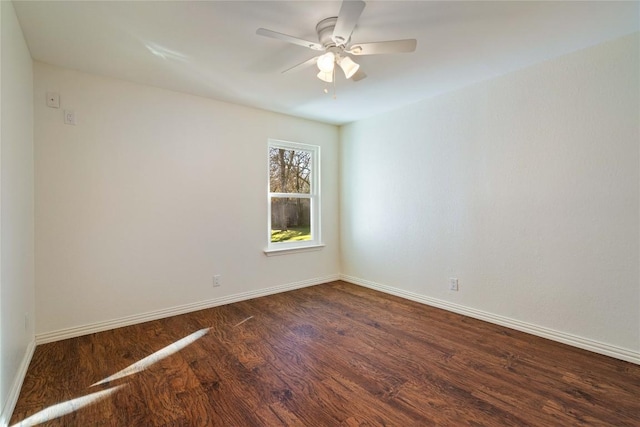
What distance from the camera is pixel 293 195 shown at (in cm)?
425

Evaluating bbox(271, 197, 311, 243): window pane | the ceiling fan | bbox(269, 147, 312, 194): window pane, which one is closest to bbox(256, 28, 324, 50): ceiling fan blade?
the ceiling fan

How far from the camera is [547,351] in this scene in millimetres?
2383

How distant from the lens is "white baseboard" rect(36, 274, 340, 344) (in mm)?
2613

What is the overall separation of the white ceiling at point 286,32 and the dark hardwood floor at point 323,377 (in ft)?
7.56

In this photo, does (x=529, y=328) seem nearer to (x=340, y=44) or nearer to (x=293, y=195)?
(x=340, y=44)

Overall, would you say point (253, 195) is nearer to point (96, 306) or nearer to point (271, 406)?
point (96, 306)

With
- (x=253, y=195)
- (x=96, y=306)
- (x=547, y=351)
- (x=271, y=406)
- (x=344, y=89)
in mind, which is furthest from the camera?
(x=253, y=195)

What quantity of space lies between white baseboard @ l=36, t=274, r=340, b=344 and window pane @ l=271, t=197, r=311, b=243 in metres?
0.63

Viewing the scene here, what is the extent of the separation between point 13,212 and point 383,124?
357 centimetres

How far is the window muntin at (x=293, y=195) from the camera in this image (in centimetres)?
409

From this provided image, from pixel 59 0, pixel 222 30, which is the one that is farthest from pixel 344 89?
pixel 59 0

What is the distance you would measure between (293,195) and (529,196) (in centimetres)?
267

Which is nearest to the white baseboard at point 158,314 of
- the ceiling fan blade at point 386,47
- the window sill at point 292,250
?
the window sill at point 292,250

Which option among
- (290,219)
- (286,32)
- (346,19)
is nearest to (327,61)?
(286,32)
